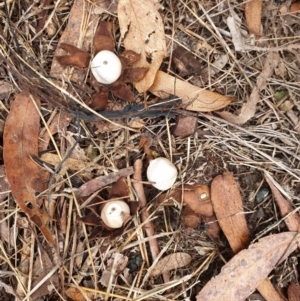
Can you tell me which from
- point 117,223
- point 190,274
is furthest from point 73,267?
point 190,274

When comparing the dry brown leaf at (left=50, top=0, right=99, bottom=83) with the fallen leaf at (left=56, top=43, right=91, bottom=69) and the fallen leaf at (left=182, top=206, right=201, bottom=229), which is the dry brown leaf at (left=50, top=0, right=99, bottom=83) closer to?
the fallen leaf at (left=56, top=43, right=91, bottom=69)

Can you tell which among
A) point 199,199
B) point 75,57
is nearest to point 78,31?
point 75,57

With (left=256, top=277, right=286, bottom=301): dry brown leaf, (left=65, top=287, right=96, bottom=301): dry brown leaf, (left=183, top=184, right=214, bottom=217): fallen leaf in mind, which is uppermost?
(left=183, top=184, right=214, bottom=217): fallen leaf

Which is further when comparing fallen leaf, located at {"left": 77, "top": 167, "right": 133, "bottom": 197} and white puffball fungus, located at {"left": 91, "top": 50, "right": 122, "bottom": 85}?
fallen leaf, located at {"left": 77, "top": 167, "right": 133, "bottom": 197}

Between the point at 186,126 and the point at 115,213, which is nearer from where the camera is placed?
the point at 115,213

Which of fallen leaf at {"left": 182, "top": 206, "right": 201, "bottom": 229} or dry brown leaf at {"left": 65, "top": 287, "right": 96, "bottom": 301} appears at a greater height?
fallen leaf at {"left": 182, "top": 206, "right": 201, "bottom": 229}

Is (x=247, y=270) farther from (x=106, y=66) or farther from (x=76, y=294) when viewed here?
(x=106, y=66)

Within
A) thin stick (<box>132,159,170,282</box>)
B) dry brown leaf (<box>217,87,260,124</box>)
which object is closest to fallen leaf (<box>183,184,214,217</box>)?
thin stick (<box>132,159,170,282</box>)
